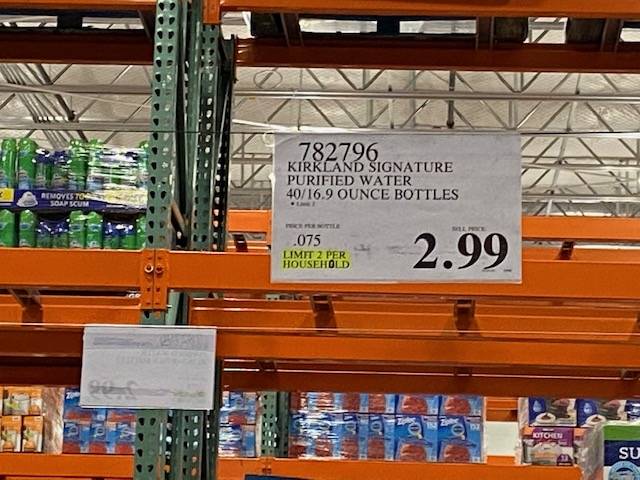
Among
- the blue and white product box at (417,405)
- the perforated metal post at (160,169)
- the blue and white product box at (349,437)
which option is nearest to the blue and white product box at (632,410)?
the blue and white product box at (417,405)

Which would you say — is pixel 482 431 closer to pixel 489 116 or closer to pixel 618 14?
pixel 618 14

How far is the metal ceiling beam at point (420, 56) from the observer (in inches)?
182

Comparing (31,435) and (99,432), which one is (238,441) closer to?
(99,432)

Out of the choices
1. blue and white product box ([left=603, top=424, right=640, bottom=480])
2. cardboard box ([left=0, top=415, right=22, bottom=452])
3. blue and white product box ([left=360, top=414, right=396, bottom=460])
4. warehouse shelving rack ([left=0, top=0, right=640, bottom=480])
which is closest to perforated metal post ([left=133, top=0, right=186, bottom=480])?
warehouse shelving rack ([left=0, top=0, right=640, bottom=480])

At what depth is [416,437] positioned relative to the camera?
255 inches

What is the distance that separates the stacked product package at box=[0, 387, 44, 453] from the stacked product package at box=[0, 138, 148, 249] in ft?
6.07

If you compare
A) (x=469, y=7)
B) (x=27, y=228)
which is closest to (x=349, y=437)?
(x=27, y=228)

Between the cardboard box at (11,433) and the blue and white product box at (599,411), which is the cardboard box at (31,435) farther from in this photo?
the blue and white product box at (599,411)

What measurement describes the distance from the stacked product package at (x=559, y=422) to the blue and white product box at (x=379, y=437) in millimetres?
951

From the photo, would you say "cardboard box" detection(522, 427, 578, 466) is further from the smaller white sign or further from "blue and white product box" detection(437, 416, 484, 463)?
the smaller white sign

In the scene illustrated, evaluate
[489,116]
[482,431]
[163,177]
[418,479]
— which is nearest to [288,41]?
[163,177]

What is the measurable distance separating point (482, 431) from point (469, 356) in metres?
2.52

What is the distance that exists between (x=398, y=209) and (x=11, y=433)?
3319 millimetres

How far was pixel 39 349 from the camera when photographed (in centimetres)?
433
